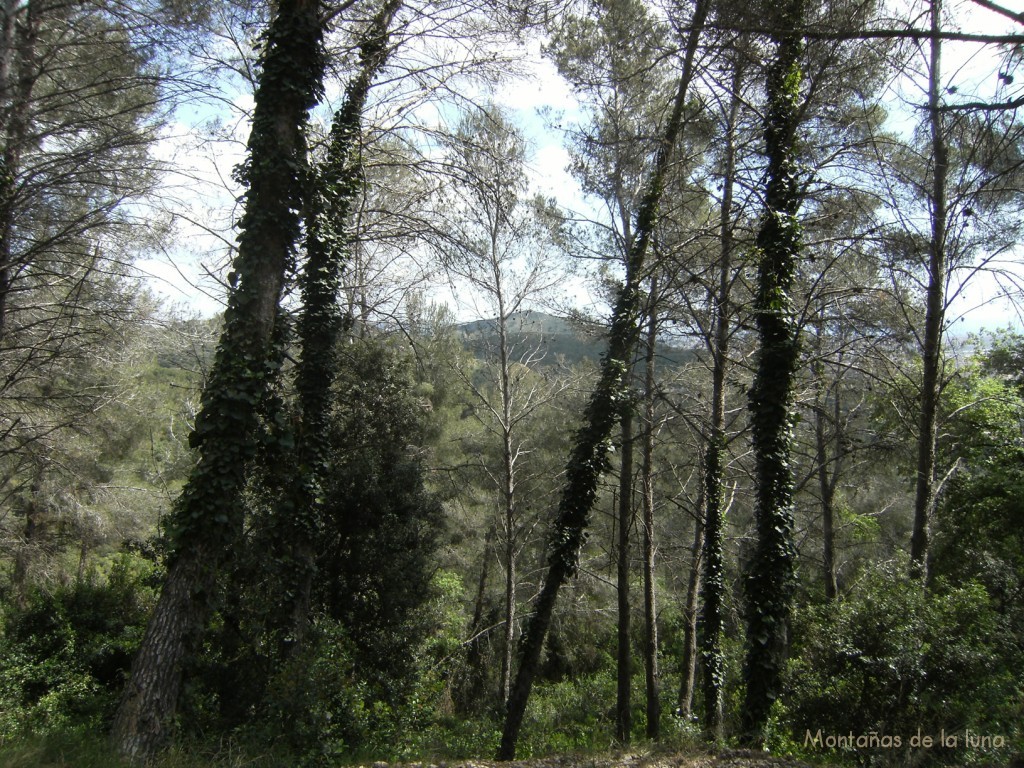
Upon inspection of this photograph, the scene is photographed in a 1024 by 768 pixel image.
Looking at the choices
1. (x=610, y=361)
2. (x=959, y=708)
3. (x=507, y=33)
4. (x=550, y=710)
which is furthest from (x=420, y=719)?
(x=507, y=33)

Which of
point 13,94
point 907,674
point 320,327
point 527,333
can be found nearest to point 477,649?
point 527,333

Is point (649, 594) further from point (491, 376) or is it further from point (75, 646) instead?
point (75, 646)

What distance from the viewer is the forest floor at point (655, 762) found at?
509 cm

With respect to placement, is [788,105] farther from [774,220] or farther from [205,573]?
[205,573]

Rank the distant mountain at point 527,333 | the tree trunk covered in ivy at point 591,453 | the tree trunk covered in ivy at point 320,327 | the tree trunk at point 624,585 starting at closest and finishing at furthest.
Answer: the tree trunk covered in ivy at point 591,453, the tree trunk covered in ivy at point 320,327, the tree trunk at point 624,585, the distant mountain at point 527,333

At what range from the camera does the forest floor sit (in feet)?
16.7

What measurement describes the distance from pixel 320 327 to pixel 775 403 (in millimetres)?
6325

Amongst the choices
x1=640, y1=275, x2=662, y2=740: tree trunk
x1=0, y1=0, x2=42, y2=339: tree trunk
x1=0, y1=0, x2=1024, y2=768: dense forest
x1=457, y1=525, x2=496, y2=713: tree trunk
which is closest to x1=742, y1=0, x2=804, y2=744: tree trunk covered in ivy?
x1=0, y1=0, x2=1024, y2=768: dense forest

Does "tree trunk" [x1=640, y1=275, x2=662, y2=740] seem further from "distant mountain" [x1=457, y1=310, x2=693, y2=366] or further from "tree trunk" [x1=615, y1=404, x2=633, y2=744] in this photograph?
"distant mountain" [x1=457, y1=310, x2=693, y2=366]

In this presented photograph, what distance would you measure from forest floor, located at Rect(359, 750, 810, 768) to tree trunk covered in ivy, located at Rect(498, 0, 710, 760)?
2.83 metres

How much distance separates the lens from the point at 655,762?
17.3 ft

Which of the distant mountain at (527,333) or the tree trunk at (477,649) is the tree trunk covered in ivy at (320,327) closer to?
the distant mountain at (527,333)

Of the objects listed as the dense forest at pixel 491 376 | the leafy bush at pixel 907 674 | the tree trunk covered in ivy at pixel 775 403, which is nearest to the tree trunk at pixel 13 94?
the dense forest at pixel 491 376

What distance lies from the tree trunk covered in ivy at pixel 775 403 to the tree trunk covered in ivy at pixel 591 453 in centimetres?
153
